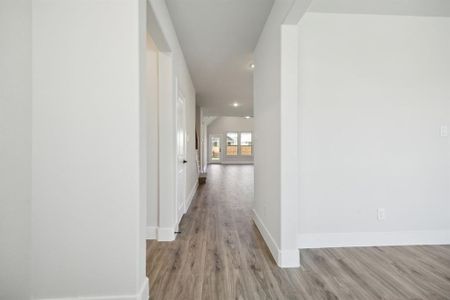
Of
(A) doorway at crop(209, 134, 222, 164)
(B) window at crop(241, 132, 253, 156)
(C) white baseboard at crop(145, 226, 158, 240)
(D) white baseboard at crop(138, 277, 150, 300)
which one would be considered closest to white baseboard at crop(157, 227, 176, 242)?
(C) white baseboard at crop(145, 226, 158, 240)

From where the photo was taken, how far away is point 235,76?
4.58 meters

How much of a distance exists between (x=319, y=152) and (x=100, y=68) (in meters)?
2.20

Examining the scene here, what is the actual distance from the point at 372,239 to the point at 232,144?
12450 mm

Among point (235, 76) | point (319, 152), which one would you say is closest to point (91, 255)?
point (319, 152)

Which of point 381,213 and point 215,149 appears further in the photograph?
point 215,149

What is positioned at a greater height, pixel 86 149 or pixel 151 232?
pixel 86 149

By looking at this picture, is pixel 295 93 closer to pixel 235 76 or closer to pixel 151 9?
pixel 151 9

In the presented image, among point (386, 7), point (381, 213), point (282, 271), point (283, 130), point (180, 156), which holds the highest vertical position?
point (386, 7)

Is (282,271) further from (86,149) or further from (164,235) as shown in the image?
(86,149)

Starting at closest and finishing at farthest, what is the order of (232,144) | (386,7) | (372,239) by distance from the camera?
(386,7) → (372,239) → (232,144)

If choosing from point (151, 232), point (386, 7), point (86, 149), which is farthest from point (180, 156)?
point (386, 7)

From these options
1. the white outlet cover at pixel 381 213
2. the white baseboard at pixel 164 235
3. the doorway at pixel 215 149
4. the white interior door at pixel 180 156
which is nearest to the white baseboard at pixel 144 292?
the white baseboard at pixel 164 235

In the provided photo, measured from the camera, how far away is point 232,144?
14.8m

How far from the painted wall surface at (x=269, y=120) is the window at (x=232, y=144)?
37.7 ft
